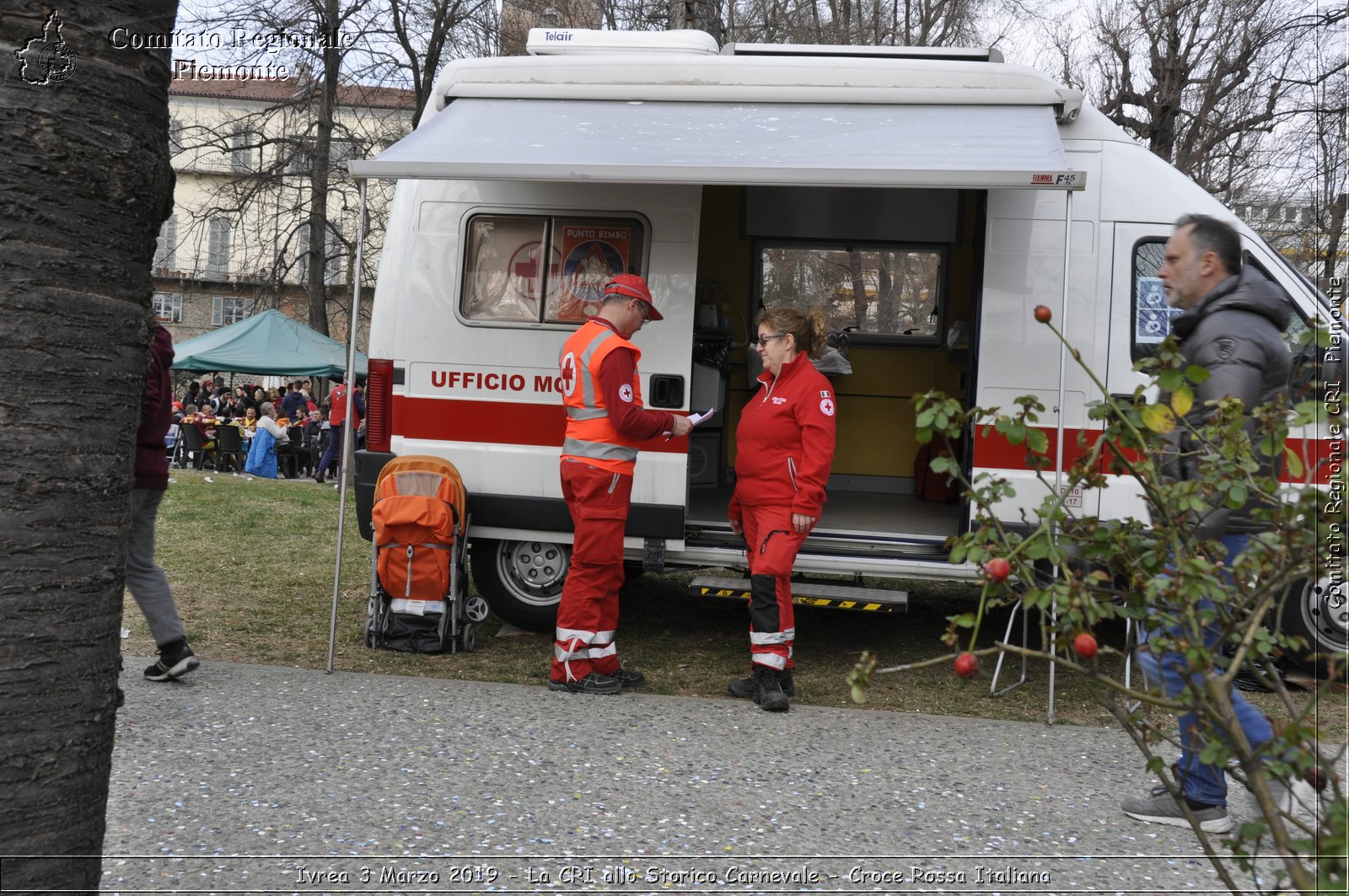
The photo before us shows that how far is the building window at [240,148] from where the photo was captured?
21000mm

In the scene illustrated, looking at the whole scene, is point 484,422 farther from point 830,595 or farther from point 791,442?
point 830,595

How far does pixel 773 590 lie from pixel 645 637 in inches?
72.3

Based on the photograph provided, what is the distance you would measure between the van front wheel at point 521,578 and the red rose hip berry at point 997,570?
4.80 m

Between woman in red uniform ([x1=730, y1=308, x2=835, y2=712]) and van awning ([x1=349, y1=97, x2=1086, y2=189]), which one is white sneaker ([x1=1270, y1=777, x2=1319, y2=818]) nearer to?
woman in red uniform ([x1=730, y1=308, x2=835, y2=712])

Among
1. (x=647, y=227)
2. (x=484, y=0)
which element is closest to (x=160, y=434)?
(x=647, y=227)

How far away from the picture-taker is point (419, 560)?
6.11 metres

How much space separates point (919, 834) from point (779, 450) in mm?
2069

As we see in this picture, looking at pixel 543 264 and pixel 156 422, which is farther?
pixel 543 264

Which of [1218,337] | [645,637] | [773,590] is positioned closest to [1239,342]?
[1218,337]

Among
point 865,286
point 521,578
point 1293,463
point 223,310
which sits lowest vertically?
point 521,578

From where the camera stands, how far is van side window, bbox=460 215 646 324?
21.2ft

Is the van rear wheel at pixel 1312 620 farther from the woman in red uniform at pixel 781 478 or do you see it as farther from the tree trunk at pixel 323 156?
the tree trunk at pixel 323 156

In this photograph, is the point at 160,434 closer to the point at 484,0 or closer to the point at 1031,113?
the point at 1031,113

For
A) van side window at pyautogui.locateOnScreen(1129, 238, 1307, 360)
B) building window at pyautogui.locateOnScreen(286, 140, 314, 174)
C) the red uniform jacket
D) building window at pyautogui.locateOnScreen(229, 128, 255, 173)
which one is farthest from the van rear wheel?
building window at pyautogui.locateOnScreen(286, 140, 314, 174)
